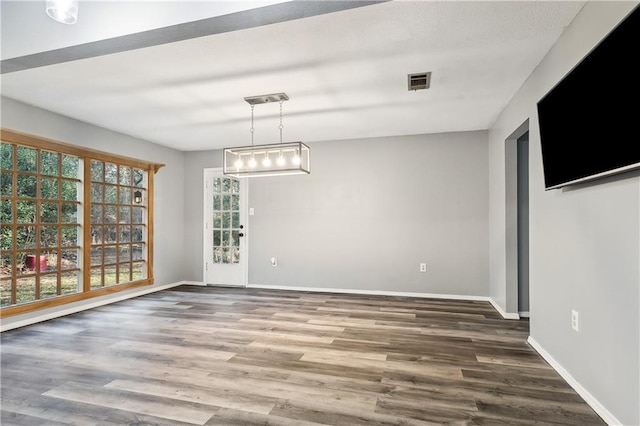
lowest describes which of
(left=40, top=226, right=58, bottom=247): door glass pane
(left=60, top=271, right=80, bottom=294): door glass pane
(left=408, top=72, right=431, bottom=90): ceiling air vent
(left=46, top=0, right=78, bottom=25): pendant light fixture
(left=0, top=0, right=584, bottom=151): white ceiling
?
(left=60, top=271, right=80, bottom=294): door glass pane

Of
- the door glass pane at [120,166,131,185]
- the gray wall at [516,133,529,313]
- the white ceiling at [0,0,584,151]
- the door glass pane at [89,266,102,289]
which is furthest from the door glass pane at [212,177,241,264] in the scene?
the gray wall at [516,133,529,313]

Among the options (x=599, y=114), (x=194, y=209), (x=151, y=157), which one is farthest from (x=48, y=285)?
(x=599, y=114)

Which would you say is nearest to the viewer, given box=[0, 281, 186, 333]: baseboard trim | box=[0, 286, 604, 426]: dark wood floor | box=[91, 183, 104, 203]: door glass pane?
box=[0, 286, 604, 426]: dark wood floor

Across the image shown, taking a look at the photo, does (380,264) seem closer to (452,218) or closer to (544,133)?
(452,218)

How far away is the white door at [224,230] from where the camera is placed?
5832mm

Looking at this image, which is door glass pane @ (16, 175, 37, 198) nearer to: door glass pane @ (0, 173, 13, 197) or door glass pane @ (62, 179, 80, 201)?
door glass pane @ (0, 173, 13, 197)

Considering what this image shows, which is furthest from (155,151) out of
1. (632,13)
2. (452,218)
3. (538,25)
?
(632,13)

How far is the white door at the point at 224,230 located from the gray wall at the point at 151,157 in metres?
0.51

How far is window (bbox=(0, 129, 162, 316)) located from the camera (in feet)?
12.1

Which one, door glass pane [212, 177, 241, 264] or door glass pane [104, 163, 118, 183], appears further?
door glass pane [212, 177, 241, 264]

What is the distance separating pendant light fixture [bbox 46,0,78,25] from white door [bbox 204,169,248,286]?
172 inches

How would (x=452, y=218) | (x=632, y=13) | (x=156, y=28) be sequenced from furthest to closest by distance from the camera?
(x=452, y=218), (x=156, y=28), (x=632, y=13)

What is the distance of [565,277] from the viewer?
2367 mm

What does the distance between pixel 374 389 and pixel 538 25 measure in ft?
8.52
